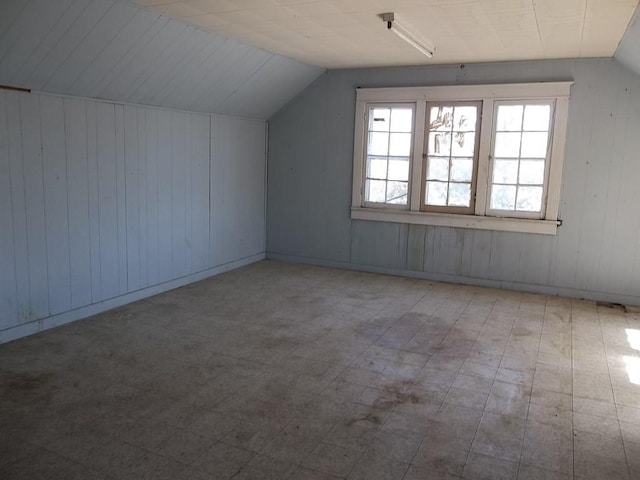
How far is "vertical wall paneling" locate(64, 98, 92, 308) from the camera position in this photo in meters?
4.41

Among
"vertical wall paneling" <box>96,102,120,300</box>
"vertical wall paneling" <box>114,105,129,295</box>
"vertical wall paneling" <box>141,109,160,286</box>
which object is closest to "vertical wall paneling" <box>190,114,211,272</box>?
"vertical wall paneling" <box>141,109,160,286</box>

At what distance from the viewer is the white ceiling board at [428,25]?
3.85 m

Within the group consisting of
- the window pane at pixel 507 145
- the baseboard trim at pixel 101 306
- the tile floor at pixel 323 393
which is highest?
the window pane at pixel 507 145

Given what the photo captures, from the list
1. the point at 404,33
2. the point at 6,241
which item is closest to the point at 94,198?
the point at 6,241

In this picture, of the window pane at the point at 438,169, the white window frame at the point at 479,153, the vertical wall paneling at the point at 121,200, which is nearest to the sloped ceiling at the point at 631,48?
the white window frame at the point at 479,153

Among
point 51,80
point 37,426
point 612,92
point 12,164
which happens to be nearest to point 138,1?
point 51,80

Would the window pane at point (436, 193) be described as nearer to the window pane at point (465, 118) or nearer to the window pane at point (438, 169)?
the window pane at point (438, 169)

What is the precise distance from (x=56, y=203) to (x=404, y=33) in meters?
3.34

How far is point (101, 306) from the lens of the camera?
15.9ft

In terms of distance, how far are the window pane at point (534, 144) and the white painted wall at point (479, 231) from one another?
25 centimetres

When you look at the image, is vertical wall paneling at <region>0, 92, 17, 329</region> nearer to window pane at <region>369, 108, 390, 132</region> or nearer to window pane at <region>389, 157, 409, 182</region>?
window pane at <region>369, 108, 390, 132</region>

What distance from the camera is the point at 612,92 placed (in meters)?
5.42

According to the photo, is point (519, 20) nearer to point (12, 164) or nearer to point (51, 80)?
point (51, 80)

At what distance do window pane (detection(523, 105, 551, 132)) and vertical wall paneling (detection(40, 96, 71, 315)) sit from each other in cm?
476
